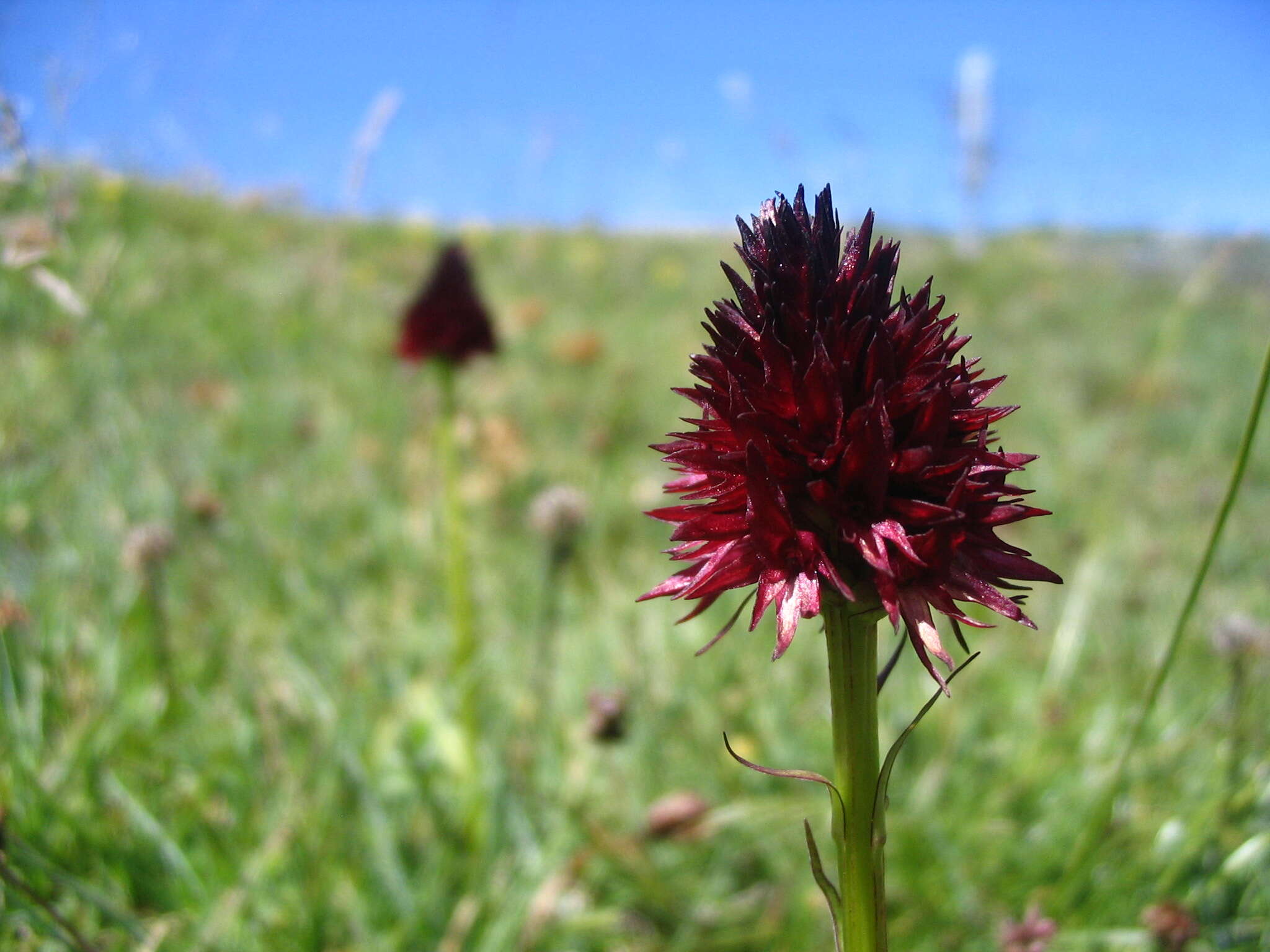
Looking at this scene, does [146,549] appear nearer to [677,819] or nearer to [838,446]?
[677,819]

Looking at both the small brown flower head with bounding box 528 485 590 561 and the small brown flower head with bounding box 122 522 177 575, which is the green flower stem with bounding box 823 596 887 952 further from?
the small brown flower head with bounding box 122 522 177 575

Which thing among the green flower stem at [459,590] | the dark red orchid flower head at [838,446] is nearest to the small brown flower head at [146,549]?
the green flower stem at [459,590]

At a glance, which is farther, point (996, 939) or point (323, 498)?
point (323, 498)

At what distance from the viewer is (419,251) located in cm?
1023

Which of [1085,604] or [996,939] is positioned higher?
[1085,604]

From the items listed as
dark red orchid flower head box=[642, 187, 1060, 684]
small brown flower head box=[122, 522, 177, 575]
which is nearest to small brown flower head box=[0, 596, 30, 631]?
small brown flower head box=[122, 522, 177, 575]

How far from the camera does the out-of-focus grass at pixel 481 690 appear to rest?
69.7 inches

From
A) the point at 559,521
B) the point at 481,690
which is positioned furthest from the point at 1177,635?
the point at 481,690

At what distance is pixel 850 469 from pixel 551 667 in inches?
80.9

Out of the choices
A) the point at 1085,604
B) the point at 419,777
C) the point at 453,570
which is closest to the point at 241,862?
the point at 419,777

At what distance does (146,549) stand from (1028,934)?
2.43 m

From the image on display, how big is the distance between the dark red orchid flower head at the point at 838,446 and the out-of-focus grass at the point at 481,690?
1048 mm

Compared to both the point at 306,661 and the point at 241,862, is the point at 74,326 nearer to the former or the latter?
the point at 306,661

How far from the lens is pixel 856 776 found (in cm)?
87
